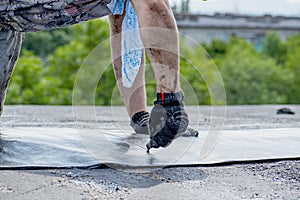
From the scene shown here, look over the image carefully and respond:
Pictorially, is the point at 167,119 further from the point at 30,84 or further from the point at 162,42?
the point at 30,84

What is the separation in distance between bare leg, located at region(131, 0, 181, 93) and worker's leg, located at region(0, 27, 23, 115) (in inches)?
25.3

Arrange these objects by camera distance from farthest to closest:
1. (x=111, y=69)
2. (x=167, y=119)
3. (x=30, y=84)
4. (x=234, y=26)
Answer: (x=234, y=26), (x=30, y=84), (x=111, y=69), (x=167, y=119)

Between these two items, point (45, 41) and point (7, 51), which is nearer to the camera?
point (7, 51)

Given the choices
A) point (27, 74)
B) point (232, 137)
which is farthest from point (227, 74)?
point (232, 137)

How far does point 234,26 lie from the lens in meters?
33.1

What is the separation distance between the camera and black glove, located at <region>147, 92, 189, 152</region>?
148 centimetres

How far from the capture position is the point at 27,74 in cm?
1714

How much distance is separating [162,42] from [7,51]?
0.72 metres

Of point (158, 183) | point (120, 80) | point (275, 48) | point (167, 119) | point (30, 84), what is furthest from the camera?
point (275, 48)

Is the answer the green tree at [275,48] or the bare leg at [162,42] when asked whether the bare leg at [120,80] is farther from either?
the green tree at [275,48]

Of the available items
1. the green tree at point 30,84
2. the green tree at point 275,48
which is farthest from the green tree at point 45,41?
the green tree at point 275,48

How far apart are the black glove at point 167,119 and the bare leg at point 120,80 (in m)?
0.64

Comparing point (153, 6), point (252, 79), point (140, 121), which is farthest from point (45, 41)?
point (153, 6)

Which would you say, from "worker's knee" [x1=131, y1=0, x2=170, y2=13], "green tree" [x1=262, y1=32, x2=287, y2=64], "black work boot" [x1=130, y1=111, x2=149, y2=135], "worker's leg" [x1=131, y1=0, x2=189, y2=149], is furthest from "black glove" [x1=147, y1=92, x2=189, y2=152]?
"green tree" [x1=262, y1=32, x2=287, y2=64]
